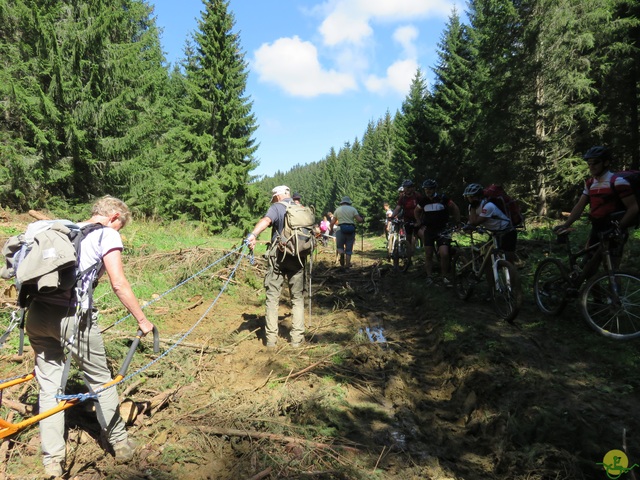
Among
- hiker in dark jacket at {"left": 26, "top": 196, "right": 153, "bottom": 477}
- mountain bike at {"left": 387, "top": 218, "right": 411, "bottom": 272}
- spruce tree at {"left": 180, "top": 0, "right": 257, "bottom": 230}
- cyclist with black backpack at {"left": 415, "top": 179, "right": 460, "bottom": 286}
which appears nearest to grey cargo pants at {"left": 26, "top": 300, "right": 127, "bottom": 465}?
hiker in dark jacket at {"left": 26, "top": 196, "right": 153, "bottom": 477}

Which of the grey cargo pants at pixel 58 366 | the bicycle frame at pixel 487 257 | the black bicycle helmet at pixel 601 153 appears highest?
the black bicycle helmet at pixel 601 153

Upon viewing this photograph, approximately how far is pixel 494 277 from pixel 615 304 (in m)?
1.72

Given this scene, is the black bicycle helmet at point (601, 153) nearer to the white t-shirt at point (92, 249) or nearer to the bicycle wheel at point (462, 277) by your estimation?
the bicycle wheel at point (462, 277)

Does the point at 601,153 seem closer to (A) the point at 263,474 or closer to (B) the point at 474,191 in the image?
(B) the point at 474,191

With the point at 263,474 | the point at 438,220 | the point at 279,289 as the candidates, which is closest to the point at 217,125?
the point at 438,220

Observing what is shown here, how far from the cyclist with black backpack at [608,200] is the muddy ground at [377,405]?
1270 mm

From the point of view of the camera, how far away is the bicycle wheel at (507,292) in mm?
5410

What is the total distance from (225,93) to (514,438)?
25.9m

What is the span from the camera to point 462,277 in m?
7.28

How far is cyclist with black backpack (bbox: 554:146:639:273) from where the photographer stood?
15.2ft

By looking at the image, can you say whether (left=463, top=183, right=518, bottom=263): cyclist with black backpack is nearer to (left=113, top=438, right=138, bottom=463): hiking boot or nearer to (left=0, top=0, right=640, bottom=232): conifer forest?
(left=113, top=438, right=138, bottom=463): hiking boot

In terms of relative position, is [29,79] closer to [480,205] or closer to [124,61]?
[124,61]

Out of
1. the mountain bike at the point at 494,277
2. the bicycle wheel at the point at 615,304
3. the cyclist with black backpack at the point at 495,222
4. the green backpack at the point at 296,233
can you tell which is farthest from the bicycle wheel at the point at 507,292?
the green backpack at the point at 296,233

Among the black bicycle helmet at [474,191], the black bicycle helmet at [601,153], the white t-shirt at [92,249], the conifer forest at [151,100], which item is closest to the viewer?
the white t-shirt at [92,249]
